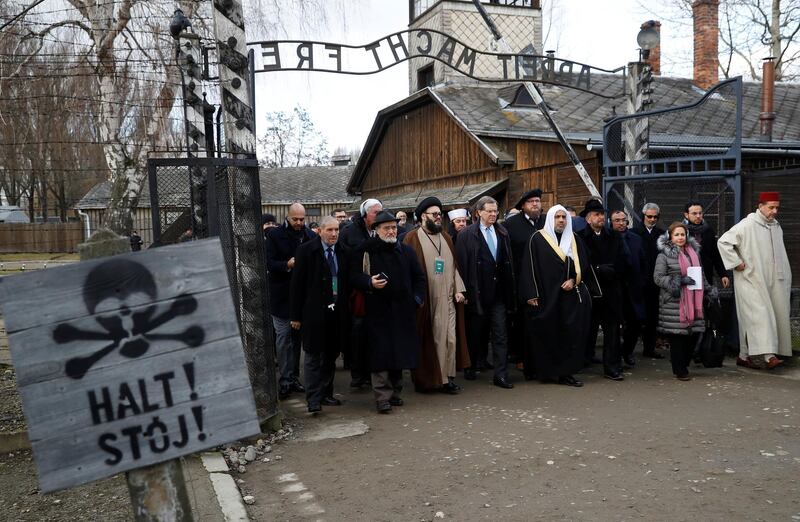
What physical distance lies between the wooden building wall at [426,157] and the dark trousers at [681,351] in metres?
9.13

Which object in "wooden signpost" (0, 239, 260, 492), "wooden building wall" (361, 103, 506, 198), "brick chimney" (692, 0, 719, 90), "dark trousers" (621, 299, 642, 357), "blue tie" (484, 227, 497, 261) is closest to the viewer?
"wooden signpost" (0, 239, 260, 492)

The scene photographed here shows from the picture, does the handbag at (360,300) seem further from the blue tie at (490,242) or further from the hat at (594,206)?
the hat at (594,206)

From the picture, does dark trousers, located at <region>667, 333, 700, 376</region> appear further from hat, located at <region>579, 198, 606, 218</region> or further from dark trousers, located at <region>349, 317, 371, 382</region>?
dark trousers, located at <region>349, 317, 371, 382</region>

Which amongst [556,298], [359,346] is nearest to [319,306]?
[359,346]

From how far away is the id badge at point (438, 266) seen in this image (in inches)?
295

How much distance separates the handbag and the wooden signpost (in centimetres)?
424

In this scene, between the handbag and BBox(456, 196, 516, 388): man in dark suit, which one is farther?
BBox(456, 196, 516, 388): man in dark suit

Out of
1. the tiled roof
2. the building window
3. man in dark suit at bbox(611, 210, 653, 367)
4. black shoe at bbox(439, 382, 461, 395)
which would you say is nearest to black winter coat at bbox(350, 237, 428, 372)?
black shoe at bbox(439, 382, 461, 395)

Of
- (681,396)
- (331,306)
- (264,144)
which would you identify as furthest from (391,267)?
(264,144)

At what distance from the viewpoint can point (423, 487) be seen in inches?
186

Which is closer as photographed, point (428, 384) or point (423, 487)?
point (423, 487)

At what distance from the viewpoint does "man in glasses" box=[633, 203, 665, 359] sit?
8.80 m

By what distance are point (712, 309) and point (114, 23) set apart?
9878mm

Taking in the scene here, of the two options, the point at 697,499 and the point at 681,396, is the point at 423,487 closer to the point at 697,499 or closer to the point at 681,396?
the point at 697,499
